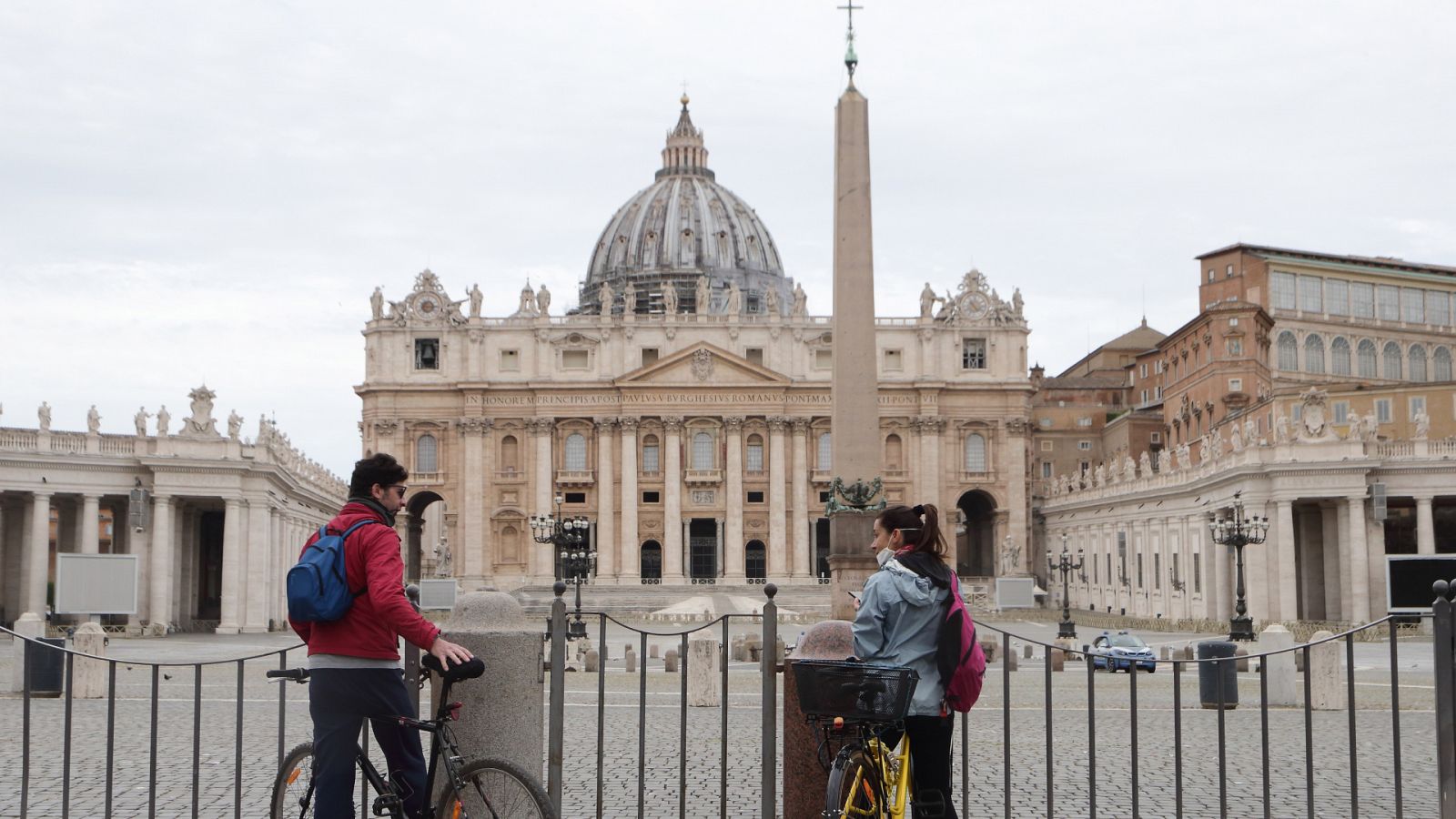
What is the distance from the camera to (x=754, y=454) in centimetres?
8544

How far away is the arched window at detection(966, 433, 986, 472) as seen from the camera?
285 ft

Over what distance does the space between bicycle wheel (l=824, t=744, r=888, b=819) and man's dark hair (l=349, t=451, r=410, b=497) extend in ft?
8.87

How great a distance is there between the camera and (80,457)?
46906 millimetres

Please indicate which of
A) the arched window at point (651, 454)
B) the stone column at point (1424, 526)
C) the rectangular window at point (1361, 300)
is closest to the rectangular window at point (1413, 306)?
the rectangular window at point (1361, 300)

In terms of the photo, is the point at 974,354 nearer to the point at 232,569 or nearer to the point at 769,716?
the point at 232,569

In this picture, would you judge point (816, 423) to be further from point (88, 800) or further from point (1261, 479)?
point (88, 800)

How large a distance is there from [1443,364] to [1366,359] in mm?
4225

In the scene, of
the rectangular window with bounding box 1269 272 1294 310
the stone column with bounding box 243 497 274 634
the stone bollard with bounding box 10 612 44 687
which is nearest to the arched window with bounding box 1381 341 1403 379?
the rectangular window with bounding box 1269 272 1294 310

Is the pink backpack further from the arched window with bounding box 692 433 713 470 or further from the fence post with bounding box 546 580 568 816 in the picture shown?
the arched window with bounding box 692 433 713 470

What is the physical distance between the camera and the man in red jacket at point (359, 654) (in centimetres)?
759

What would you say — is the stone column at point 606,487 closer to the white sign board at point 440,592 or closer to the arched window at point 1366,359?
the arched window at point 1366,359

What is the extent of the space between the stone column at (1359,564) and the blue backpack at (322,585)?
148 ft

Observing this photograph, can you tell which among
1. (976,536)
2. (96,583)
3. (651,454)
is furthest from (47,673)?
(976,536)

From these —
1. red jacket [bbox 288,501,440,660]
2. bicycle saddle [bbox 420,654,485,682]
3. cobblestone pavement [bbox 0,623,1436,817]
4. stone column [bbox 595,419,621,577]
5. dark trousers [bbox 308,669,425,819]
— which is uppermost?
stone column [bbox 595,419,621,577]
